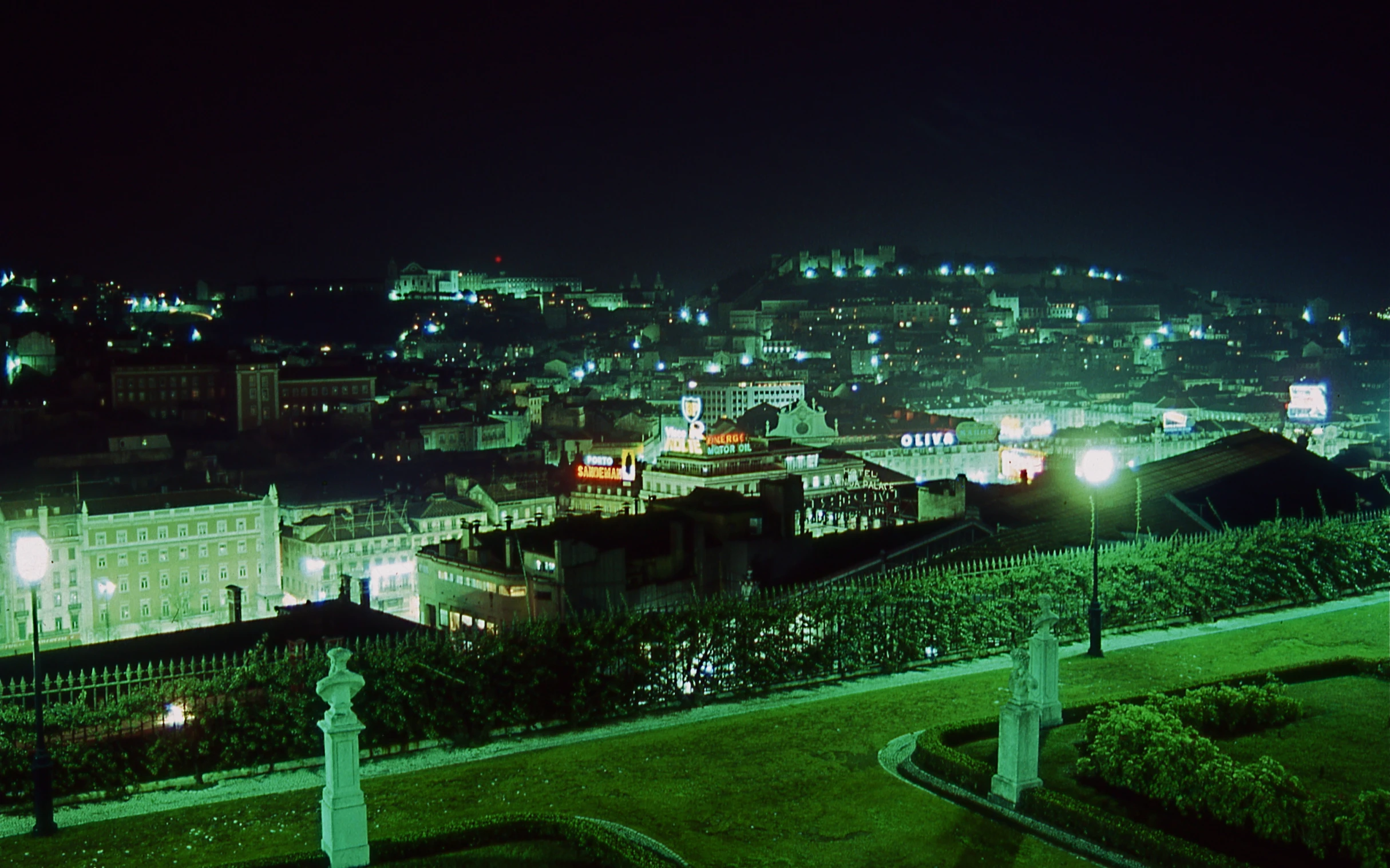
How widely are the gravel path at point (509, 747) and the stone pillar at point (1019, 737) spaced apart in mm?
3593

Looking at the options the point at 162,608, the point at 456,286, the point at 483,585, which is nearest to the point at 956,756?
the point at 483,585

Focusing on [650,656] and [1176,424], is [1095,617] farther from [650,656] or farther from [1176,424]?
[1176,424]

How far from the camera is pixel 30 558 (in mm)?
9703

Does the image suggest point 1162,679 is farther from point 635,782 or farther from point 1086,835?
point 635,782

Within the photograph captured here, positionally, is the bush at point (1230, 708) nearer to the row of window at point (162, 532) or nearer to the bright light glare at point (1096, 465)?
the bright light glare at point (1096, 465)

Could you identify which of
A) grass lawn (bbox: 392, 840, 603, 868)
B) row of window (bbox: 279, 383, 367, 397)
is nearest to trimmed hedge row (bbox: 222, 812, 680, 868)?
grass lawn (bbox: 392, 840, 603, 868)

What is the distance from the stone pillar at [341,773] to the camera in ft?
28.0

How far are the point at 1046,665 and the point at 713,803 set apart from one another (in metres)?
3.70

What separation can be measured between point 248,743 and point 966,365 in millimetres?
125245

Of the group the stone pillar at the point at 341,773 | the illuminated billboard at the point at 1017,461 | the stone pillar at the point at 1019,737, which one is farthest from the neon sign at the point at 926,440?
the stone pillar at the point at 341,773

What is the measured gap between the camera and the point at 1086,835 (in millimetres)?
9078

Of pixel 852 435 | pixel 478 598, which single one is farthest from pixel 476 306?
pixel 478 598

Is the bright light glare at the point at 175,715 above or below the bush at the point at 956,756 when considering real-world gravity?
above

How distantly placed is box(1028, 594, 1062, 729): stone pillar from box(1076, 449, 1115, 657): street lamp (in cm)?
301
